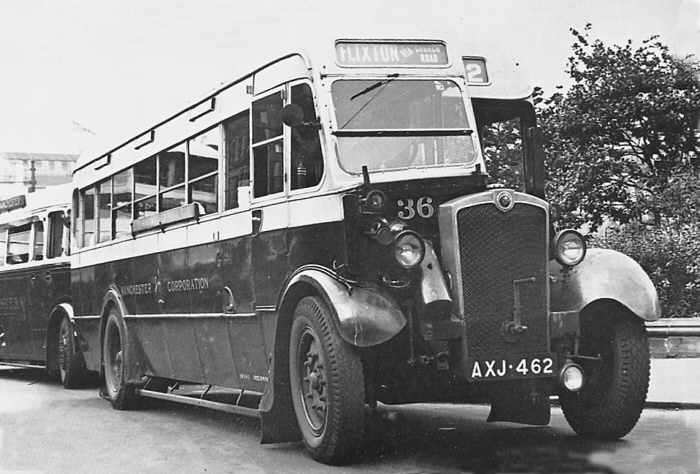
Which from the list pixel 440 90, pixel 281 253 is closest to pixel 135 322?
pixel 281 253

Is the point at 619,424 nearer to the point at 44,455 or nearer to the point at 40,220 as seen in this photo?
the point at 44,455

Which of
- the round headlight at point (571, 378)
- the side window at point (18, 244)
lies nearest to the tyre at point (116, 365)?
the side window at point (18, 244)

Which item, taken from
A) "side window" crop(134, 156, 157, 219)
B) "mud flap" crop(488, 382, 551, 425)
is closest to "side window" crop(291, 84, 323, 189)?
"mud flap" crop(488, 382, 551, 425)

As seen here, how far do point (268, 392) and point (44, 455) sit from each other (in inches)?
75.5

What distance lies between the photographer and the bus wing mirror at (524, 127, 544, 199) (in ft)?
27.5

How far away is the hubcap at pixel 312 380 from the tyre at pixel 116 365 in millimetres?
4726

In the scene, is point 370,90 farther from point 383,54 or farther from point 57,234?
point 57,234

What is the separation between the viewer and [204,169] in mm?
9578

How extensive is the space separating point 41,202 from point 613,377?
35.3 feet

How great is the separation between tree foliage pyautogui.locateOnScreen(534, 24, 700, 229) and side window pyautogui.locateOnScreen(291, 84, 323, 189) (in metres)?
13.6

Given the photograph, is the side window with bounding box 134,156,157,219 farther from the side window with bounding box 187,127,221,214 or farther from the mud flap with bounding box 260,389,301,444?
the mud flap with bounding box 260,389,301,444

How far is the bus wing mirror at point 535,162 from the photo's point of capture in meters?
8.37

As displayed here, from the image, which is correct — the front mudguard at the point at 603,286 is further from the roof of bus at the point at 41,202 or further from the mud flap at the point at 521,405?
the roof of bus at the point at 41,202

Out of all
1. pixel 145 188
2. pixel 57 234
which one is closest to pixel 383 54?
pixel 145 188
